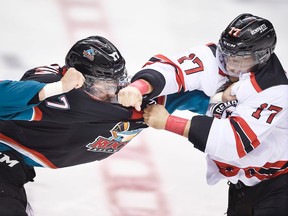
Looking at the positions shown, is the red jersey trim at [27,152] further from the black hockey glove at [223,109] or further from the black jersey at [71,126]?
the black hockey glove at [223,109]

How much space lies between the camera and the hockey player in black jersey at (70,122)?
331 centimetres

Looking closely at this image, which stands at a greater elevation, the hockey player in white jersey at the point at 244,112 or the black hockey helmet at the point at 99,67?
the black hockey helmet at the point at 99,67

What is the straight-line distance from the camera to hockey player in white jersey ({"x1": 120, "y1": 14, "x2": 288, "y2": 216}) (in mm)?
3234

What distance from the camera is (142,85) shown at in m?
3.26

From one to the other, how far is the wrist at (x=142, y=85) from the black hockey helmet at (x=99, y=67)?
0.13 meters

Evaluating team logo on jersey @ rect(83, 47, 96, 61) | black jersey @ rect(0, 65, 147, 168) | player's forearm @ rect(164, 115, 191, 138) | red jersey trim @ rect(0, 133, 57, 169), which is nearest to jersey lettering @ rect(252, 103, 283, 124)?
player's forearm @ rect(164, 115, 191, 138)

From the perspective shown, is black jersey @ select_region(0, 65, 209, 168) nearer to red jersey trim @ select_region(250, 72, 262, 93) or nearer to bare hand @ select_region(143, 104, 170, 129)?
bare hand @ select_region(143, 104, 170, 129)

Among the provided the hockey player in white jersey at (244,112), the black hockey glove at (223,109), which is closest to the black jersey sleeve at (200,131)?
the hockey player in white jersey at (244,112)

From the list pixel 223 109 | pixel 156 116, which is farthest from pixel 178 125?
pixel 223 109

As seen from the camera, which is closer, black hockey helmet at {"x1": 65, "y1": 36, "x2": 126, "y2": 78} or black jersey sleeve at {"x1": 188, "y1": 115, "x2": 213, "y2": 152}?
black jersey sleeve at {"x1": 188, "y1": 115, "x2": 213, "y2": 152}

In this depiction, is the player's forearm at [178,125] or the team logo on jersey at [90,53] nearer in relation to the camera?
the player's forearm at [178,125]

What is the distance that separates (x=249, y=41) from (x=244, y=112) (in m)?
0.33

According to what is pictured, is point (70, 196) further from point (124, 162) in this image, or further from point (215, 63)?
point (215, 63)

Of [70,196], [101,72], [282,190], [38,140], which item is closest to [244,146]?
[282,190]
